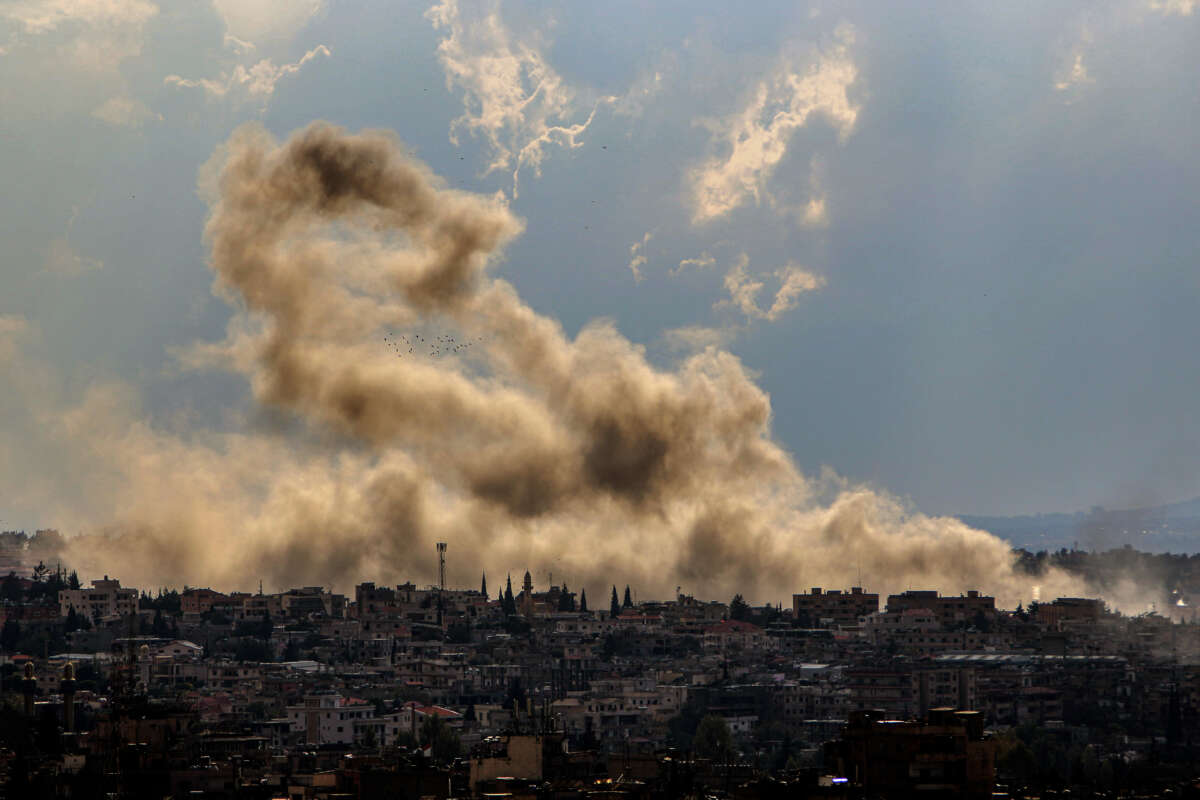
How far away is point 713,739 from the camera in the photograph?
573ft

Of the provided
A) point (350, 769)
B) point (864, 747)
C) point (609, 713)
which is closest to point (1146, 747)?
point (609, 713)

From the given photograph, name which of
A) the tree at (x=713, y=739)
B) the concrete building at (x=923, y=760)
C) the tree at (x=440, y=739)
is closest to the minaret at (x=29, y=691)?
the tree at (x=440, y=739)

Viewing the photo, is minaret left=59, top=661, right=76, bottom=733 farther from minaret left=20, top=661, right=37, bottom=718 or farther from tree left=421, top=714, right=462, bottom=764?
tree left=421, top=714, right=462, bottom=764

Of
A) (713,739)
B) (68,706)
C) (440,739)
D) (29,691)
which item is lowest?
(440,739)

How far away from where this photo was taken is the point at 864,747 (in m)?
77.7

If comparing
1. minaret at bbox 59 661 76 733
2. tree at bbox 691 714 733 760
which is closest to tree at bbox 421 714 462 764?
tree at bbox 691 714 733 760

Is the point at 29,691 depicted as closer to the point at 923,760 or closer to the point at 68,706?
the point at 68,706

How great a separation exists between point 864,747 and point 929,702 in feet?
395

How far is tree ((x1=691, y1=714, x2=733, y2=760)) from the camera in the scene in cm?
16312

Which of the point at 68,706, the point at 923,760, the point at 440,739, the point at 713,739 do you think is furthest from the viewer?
the point at 713,739

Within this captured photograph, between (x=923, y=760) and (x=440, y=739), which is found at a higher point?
(x=440, y=739)

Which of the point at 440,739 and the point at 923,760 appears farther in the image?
the point at 440,739

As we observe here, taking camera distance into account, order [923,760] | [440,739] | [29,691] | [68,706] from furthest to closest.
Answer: [440,739]
[29,691]
[68,706]
[923,760]

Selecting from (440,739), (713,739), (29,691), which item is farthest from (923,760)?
(29,691)
